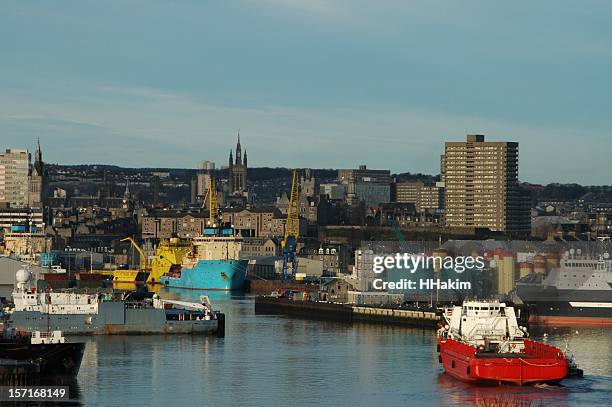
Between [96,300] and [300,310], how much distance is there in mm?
22115

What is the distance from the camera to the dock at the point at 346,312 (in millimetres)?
74938

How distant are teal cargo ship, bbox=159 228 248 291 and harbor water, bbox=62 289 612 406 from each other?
150 ft

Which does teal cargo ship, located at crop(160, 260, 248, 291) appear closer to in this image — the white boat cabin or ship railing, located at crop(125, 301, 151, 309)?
ship railing, located at crop(125, 301, 151, 309)

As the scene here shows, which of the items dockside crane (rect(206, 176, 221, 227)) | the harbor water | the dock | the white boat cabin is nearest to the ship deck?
the white boat cabin

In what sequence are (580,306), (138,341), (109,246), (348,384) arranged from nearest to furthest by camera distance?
A: (348,384), (138,341), (580,306), (109,246)

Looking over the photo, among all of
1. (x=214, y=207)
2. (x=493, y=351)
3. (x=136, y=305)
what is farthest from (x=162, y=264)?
(x=493, y=351)

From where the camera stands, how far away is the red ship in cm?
4891

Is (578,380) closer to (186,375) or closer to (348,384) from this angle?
(348,384)

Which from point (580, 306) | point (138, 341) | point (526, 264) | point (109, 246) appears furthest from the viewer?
point (109, 246)

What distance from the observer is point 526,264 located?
9088 centimetres

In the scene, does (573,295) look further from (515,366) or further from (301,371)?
(515,366)

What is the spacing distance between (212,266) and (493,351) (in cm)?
6855

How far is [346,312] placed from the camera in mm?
80562

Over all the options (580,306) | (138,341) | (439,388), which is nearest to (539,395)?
(439,388)
